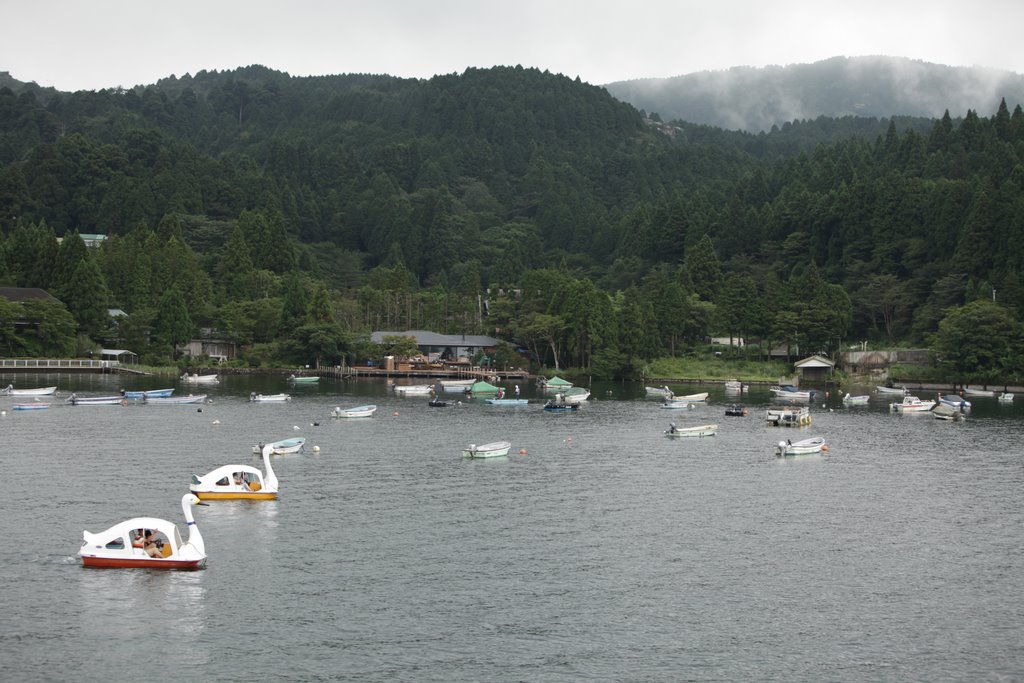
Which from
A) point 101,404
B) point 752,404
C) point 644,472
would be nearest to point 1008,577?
point 644,472

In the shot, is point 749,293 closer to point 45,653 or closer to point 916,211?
point 916,211

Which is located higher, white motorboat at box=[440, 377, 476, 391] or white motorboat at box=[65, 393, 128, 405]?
white motorboat at box=[65, 393, 128, 405]

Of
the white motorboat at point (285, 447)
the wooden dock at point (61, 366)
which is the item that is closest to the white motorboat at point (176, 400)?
the white motorboat at point (285, 447)

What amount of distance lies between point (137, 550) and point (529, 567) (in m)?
12.5

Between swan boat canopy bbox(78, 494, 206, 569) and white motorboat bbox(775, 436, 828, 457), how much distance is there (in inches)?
1449

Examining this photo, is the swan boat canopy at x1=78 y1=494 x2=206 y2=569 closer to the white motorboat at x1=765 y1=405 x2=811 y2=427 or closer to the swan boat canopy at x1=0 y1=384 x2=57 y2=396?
the white motorboat at x1=765 y1=405 x2=811 y2=427

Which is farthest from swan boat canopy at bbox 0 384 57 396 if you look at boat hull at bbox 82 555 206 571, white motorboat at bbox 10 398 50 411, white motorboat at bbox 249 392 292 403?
boat hull at bbox 82 555 206 571

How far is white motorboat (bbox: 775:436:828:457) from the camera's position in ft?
196

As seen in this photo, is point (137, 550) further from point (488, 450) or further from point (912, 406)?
point (912, 406)

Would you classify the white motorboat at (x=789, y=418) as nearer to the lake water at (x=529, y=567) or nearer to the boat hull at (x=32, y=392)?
the lake water at (x=529, y=567)

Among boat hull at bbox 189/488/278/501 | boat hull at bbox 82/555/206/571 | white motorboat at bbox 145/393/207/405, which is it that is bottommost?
boat hull at bbox 82/555/206/571

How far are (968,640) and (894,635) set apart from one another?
1925mm

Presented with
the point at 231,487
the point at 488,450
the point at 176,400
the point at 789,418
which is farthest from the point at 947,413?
the point at 176,400

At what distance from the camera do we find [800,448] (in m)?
60.1
